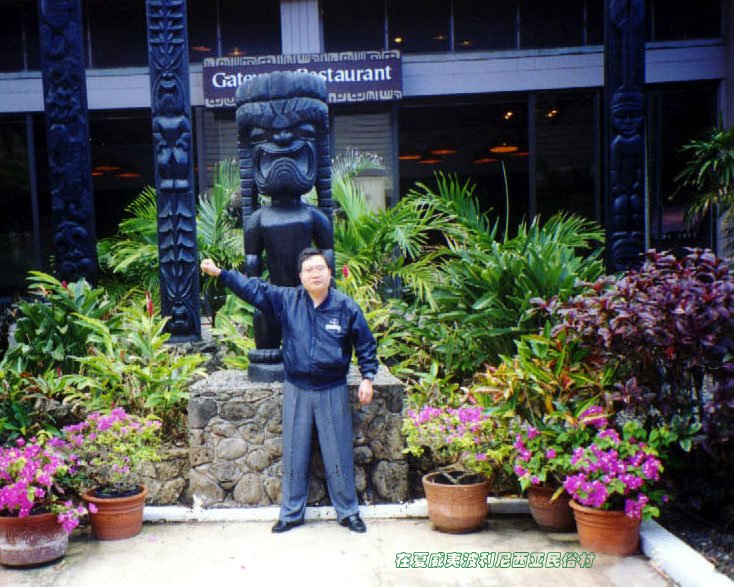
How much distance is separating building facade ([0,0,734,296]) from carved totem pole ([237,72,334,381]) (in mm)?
6934

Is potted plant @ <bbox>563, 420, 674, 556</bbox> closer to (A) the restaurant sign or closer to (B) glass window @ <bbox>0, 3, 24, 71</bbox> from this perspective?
(A) the restaurant sign

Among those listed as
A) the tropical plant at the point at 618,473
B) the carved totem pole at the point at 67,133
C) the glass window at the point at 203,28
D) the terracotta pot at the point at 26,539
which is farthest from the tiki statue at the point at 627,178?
the glass window at the point at 203,28

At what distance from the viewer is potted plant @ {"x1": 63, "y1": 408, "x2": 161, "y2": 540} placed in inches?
188

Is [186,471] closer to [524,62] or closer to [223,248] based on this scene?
[223,248]

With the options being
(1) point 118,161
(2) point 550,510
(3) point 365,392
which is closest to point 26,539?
(3) point 365,392

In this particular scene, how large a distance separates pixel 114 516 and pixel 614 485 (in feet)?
9.28

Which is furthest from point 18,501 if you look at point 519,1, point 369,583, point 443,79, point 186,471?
point 519,1

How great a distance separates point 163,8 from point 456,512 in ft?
15.6

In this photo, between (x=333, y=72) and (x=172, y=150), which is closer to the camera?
(x=172, y=150)

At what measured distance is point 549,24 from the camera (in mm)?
12359

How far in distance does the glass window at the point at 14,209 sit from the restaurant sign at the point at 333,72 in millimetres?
3110

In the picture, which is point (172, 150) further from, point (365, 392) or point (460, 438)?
point (460, 438)

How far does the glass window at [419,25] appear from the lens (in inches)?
488

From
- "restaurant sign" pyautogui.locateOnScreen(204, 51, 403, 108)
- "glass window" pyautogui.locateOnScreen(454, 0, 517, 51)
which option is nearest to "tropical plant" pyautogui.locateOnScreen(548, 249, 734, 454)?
"restaurant sign" pyautogui.locateOnScreen(204, 51, 403, 108)
